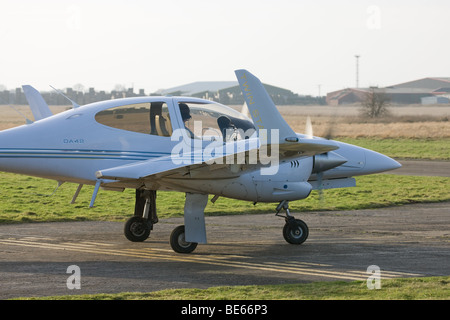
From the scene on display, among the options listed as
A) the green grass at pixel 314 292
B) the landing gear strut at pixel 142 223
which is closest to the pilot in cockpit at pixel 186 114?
the landing gear strut at pixel 142 223

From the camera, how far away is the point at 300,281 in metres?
12.0

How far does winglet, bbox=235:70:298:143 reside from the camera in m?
11.8

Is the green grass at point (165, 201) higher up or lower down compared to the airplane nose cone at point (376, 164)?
lower down

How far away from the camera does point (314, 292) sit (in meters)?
11.0

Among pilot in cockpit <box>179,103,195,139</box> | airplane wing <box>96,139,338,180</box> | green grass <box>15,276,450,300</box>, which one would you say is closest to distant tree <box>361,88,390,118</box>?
pilot in cockpit <box>179,103,195,139</box>

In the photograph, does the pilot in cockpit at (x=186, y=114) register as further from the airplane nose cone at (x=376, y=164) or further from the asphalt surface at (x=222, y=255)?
the airplane nose cone at (x=376, y=164)

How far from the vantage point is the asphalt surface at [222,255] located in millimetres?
12109

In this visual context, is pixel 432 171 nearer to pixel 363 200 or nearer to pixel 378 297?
pixel 363 200

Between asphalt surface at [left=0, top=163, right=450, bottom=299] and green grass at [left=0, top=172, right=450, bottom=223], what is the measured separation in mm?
1373

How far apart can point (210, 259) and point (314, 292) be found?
11.8 ft

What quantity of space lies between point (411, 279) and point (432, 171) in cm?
2107

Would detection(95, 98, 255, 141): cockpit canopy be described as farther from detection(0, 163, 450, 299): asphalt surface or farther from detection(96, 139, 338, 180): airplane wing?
detection(0, 163, 450, 299): asphalt surface

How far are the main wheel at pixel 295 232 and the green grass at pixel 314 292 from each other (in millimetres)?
3960

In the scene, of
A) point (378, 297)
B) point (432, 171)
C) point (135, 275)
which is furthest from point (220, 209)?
point (432, 171)
